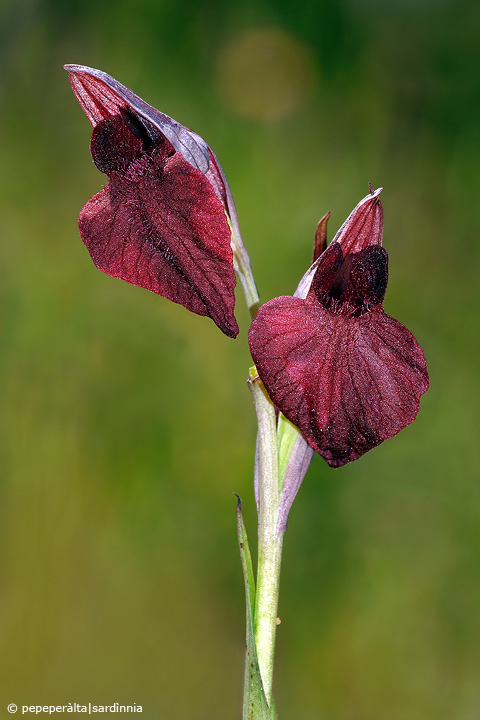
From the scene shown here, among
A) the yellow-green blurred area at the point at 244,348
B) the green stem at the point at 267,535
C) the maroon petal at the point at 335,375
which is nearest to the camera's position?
the maroon petal at the point at 335,375

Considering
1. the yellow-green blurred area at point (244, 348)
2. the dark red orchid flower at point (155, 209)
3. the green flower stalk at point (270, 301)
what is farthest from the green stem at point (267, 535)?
the yellow-green blurred area at point (244, 348)

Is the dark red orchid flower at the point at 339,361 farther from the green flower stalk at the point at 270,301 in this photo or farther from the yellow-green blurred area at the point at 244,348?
the yellow-green blurred area at the point at 244,348

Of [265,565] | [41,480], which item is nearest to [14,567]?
[41,480]

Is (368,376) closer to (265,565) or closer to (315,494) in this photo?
(265,565)

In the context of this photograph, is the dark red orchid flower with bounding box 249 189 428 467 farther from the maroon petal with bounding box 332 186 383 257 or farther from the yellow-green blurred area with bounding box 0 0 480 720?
the yellow-green blurred area with bounding box 0 0 480 720

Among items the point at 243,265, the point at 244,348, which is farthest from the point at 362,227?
the point at 244,348

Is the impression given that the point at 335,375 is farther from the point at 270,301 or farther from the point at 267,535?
the point at 267,535
